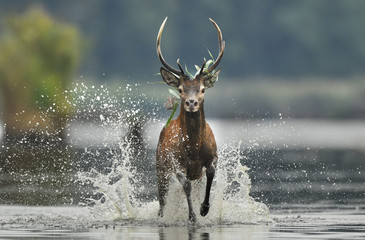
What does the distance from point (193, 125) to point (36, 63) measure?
3664cm

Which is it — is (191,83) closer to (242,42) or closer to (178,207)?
(178,207)

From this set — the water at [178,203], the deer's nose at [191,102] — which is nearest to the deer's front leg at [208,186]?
the water at [178,203]

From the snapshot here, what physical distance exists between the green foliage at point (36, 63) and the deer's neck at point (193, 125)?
31.2 m

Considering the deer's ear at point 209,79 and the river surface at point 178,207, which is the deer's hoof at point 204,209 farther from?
the deer's ear at point 209,79

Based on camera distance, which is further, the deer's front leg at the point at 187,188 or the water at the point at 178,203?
the deer's front leg at the point at 187,188

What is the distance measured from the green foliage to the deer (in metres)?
30.9

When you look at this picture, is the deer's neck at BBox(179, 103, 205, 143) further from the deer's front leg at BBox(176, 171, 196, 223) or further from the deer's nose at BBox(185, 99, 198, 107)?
the deer's front leg at BBox(176, 171, 196, 223)

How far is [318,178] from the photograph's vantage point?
22703 mm

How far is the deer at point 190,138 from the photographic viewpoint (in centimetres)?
1438

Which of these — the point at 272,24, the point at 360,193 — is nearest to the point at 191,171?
the point at 360,193

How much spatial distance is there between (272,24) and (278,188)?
94.7m

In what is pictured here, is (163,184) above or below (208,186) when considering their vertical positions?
above

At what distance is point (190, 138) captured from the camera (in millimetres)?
14625

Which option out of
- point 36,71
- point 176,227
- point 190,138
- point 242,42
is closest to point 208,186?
point 190,138
